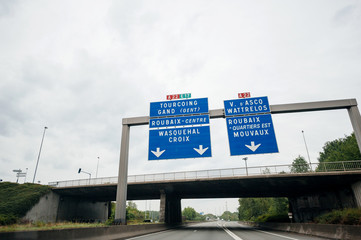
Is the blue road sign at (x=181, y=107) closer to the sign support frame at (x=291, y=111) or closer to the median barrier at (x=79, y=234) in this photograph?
the sign support frame at (x=291, y=111)

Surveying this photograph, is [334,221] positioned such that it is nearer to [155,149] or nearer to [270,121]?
[270,121]

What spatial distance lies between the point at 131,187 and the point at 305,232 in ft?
74.4

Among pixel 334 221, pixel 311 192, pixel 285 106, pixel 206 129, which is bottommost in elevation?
pixel 334 221

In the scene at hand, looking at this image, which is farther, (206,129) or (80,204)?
(80,204)

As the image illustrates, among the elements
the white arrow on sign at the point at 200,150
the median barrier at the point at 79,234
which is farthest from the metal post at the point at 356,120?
the median barrier at the point at 79,234

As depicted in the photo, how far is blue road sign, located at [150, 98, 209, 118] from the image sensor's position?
17.3 m

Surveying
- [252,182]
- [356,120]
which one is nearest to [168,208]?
[252,182]

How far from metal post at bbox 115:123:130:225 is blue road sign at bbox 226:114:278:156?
865 cm

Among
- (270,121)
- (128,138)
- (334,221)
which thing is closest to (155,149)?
(128,138)

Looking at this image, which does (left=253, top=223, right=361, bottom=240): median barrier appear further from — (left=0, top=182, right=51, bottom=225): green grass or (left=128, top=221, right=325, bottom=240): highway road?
(left=0, top=182, right=51, bottom=225): green grass

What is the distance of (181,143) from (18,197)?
3111 centimetres

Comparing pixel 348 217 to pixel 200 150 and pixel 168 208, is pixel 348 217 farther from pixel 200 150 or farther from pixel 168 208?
pixel 168 208

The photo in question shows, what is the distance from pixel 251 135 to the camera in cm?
1588

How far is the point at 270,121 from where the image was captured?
637 inches
